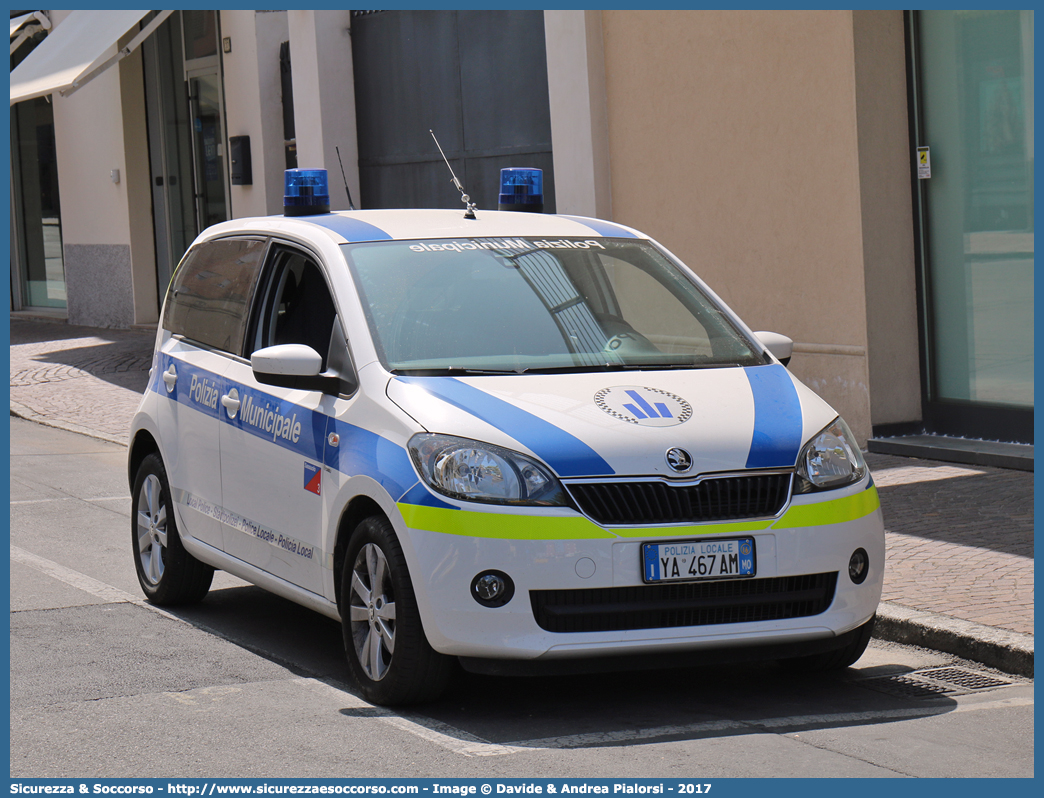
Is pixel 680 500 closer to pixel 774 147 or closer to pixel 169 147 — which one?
pixel 774 147

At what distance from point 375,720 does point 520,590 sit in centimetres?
67

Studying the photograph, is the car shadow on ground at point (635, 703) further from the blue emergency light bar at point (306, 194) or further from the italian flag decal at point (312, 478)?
the blue emergency light bar at point (306, 194)

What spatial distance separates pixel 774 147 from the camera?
1118 centimetres

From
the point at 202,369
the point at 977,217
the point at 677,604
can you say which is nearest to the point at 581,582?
the point at 677,604

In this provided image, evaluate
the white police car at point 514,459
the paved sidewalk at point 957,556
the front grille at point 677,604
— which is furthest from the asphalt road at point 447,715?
the front grille at point 677,604

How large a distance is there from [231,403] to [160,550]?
3.71 feet

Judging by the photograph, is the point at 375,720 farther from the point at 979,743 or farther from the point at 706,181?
the point at 706,181

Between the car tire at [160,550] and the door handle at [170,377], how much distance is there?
0.36 m

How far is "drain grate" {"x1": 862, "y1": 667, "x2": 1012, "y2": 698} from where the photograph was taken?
18.2 feet

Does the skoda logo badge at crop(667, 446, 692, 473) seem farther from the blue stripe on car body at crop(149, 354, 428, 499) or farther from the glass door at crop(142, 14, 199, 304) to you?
the glass door at crop(142, 14, 199, 304)

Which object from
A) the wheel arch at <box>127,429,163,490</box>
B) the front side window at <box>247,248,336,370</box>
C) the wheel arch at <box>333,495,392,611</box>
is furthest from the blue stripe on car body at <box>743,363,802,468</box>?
the wheel arch at <box>127,429,163,490</box>

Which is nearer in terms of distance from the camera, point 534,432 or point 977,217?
point 534,432

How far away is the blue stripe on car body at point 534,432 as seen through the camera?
500 centimetres

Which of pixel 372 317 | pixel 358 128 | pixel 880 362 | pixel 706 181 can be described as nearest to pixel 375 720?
pixel 372 317
